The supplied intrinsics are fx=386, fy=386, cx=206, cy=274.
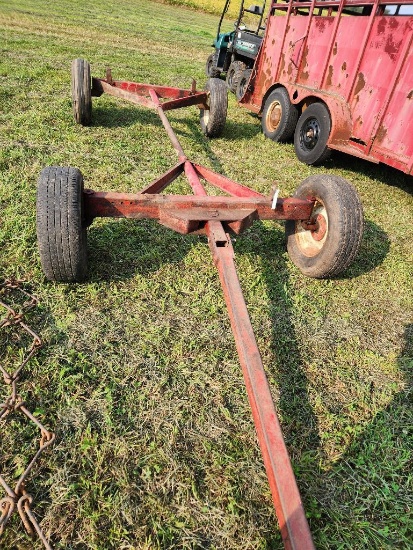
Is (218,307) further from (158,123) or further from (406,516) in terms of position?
(158,123)

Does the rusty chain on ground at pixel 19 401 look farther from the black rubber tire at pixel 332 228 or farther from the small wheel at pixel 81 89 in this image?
the small wheel at pixel 81 89

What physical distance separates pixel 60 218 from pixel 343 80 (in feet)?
14.4

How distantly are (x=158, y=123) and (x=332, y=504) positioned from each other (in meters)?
5.91

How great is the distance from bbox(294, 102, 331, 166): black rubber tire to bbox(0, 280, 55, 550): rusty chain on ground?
4.25 m

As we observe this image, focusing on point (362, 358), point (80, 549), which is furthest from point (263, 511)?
point (362, 358)

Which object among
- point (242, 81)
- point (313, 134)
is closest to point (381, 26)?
point (313, 134)

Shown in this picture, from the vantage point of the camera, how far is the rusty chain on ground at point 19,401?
1.53 meters

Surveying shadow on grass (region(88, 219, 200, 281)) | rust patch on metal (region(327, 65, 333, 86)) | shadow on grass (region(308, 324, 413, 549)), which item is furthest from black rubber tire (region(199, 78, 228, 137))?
shadow on grass (region(308, 324, 413, 549))

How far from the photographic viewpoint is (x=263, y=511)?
5.63ft

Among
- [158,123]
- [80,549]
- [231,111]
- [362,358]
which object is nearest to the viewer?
[80,549]

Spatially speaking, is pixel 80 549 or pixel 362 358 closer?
pixel 80 549

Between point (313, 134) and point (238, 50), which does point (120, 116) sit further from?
point (238, 50)

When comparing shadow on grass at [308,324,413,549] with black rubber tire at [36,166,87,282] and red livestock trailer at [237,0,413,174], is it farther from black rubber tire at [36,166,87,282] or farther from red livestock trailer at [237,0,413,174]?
red livestock trailer at [237,0,413,174]

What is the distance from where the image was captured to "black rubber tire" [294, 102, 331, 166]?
5191 millimetres
